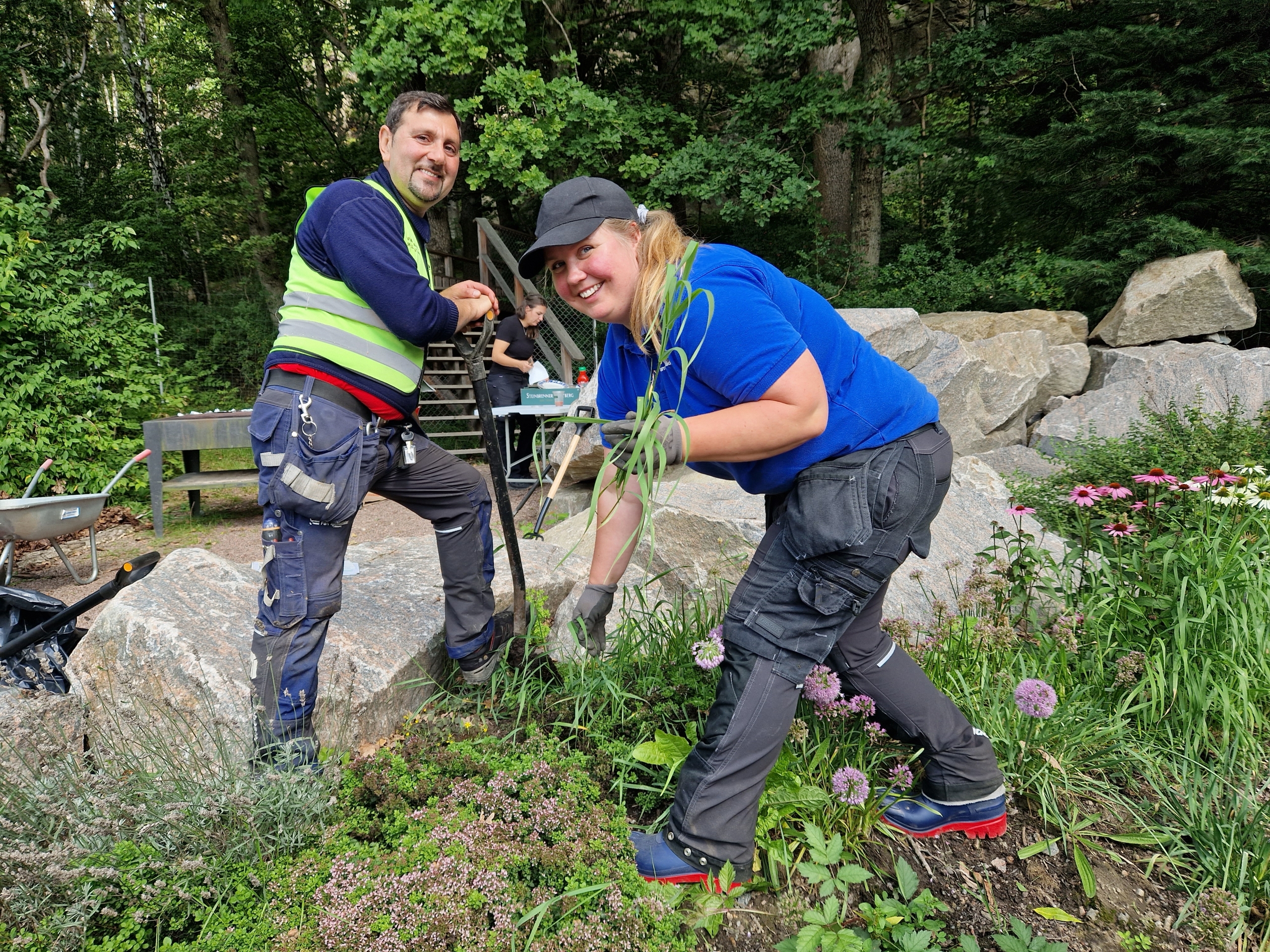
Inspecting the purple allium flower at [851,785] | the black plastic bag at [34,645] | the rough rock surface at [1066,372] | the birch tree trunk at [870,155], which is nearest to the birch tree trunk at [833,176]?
the birch tree trunk at [870,155]

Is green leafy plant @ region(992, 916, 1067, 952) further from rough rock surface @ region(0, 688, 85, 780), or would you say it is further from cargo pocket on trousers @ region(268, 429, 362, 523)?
rough rock surface @ region(0, 688, 85, 780)

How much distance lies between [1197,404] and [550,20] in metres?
10.2

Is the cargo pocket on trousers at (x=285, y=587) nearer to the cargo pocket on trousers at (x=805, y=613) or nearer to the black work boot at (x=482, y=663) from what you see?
the black work boot at (x=482, y=663)

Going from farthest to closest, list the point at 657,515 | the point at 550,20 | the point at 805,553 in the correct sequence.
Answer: the point at 550,20 < the point at 657,515 < the point at 805,553

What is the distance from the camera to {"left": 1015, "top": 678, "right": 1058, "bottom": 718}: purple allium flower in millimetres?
1883

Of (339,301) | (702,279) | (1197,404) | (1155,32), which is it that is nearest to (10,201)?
(339,301)

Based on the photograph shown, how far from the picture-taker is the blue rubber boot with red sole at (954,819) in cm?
187

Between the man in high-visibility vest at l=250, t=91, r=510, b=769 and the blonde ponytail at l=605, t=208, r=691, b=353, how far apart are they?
0.66 meters

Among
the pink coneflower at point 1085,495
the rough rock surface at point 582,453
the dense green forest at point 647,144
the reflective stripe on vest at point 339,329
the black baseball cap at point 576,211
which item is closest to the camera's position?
the black baseball cap at point 576,211

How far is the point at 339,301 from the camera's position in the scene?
2.09m

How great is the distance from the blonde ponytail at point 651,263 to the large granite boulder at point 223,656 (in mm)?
1443

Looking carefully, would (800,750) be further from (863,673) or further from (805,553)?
(805,553)

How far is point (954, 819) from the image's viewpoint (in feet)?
6.15

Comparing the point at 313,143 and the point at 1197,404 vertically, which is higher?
the point at 313,143
